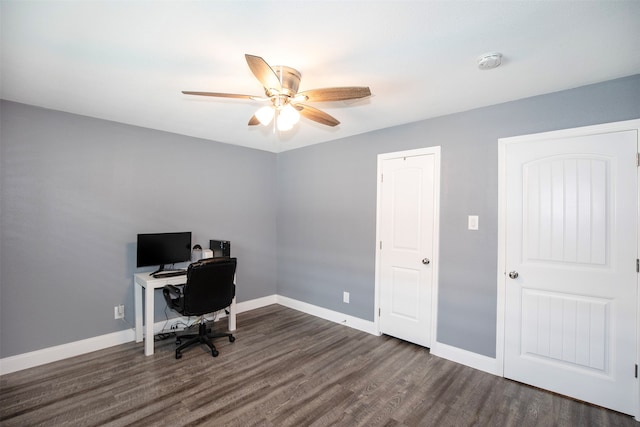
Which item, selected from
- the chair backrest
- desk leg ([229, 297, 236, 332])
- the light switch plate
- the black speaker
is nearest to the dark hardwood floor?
desk leg ([229, 297, 236, 332])

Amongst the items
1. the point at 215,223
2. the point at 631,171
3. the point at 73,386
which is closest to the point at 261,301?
the point at 215,223

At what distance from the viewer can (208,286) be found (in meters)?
3.07

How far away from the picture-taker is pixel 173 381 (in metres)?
2.57

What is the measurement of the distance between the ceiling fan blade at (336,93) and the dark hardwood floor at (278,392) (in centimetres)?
224

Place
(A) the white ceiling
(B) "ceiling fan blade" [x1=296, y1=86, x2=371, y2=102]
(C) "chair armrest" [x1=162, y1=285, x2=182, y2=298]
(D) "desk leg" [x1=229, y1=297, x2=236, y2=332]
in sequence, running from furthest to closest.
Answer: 1. (D) "desk leg" [x1=229, y1=297, x2=236, y2=332]
2. (C) "chair armrest" [x1=162, y1=285, x2=182, y2=298]
3. (B) "ceiling fan blade" [x1=296, y1=86, x2=371, y2=102]
4. (A) the white ceiling

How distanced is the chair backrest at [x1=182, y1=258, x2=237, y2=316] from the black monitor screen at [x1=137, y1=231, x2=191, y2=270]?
0.70 m

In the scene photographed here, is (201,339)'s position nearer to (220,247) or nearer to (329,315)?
(220,247)

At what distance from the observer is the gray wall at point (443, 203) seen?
8.09ft

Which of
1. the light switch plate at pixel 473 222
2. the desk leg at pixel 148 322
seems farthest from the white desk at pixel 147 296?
the light switch plate at pixel 473 222

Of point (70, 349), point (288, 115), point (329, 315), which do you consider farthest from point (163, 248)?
point (288, 115)

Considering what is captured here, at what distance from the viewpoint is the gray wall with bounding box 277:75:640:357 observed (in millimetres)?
2467

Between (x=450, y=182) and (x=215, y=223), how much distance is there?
10.0 feet

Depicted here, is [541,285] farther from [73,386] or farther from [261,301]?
[73,386]

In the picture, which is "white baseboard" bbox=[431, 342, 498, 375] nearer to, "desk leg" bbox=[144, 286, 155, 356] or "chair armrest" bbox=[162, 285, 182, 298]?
"chair armrest" bbox=[162, 285, 182, 298]
